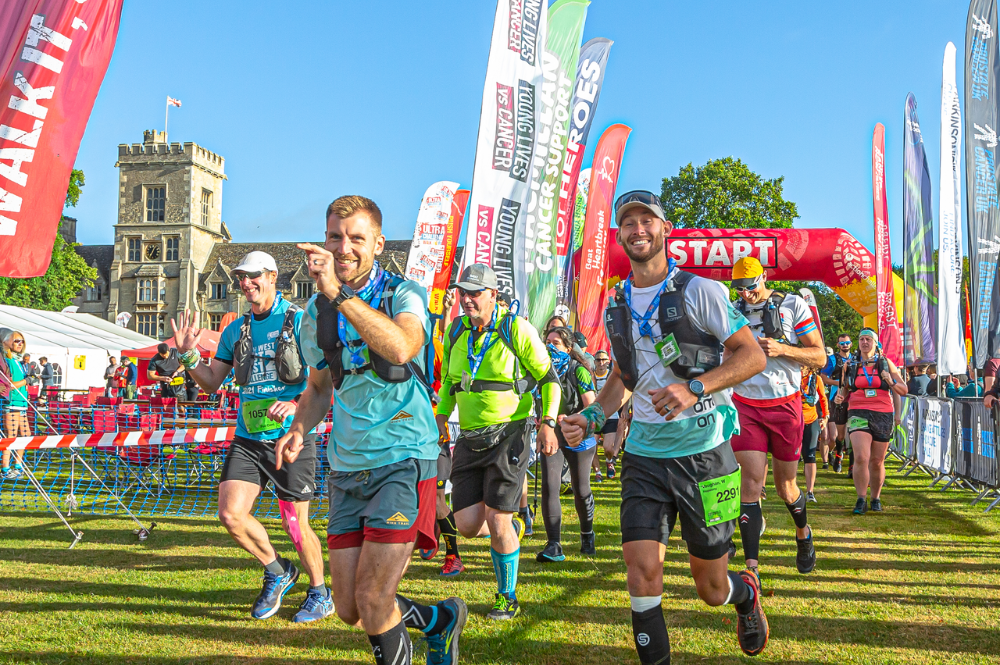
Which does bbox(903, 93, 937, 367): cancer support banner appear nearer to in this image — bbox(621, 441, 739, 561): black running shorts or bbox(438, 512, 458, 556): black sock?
bbox(438, 512, 458, 556): black sock

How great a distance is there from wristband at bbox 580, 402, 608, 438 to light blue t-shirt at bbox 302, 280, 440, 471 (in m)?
0.73

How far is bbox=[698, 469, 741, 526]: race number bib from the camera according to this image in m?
3.52

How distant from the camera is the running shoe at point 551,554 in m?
6.84

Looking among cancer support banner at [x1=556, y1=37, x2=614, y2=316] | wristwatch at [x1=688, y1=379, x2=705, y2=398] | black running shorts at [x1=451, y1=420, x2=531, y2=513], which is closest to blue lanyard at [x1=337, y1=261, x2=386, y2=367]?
wristwatch at [x1=688, y1=379, x2=705, y2=398]

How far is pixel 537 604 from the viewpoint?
5.50 meters

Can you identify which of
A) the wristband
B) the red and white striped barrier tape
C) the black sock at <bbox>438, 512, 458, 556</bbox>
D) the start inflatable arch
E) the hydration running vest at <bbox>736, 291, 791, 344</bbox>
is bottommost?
the black sock at <bbox>438, 512, 458, 556</bbox>

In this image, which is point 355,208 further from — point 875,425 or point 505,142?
point 875,425

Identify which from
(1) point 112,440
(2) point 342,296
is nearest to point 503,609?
(2) point 342,296

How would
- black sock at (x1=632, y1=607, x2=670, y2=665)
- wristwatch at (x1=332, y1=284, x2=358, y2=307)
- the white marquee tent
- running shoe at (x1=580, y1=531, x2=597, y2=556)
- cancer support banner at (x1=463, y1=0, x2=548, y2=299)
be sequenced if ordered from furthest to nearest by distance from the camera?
the white marquee tent < cancer support banner at (x1=463, y1=0, x2=548, y2=299) < running shoe at (x1=580, y1=531, x2=597, y2=556) < black sock at (x1=632, y1=607, x2=670, y2=665) < wristwatch at (x1=332, y1=284, x2=358, y2=307)

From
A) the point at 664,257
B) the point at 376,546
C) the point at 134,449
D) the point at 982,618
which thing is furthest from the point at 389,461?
the point at 134,449

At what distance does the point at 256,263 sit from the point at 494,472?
2.06 m

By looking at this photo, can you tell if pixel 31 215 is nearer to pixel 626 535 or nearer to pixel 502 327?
pixel 502 327

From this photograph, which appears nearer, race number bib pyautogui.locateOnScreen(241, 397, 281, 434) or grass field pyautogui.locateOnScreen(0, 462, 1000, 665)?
grass field pyautogui.locateOnScreen(0, 462, 1000, 665)

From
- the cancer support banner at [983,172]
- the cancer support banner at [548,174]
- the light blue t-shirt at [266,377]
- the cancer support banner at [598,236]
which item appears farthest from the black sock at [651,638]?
the cancer support banner at [598,236]
